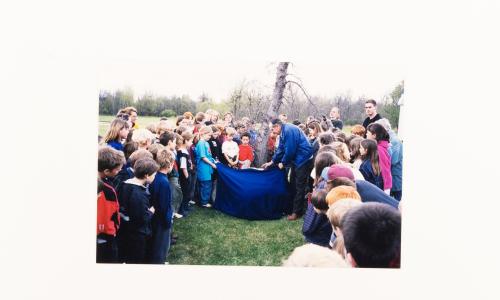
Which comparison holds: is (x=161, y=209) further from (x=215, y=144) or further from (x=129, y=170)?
(x=215, y=144)

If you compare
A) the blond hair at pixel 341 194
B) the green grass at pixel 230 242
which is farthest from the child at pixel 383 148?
the green grass at pixel 230 242

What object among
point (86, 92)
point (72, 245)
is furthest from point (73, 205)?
point (86, 92)

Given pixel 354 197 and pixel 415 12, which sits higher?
pixel 415 12

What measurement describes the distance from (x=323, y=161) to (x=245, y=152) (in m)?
0.80

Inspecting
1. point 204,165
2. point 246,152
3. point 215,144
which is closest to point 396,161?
point 246,152

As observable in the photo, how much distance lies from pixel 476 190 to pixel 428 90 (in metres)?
1.08

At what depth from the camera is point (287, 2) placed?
160 inches

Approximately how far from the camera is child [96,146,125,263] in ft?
13.3

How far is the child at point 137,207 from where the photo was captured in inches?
154

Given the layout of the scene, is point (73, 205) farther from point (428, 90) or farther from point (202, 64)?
point (428, 90)

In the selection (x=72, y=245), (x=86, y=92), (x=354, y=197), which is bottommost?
(x=72, y=245)

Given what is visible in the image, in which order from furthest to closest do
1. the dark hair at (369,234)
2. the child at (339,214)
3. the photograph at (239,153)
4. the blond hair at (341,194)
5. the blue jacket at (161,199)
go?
the photograph at (239,153) → the blue jacket at (161,199) → the blond hair at (341,194) → the child at (339,214) → the dark hair at (369,234)

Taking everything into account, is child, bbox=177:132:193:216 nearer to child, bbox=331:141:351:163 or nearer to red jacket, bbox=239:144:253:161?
red jacket, bbox=239:144:253:161

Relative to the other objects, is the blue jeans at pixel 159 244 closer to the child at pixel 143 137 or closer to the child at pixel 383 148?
the child at pixel 143 137
